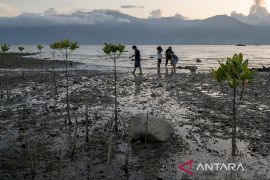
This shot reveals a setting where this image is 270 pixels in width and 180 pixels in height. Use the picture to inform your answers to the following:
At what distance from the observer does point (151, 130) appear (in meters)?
12.7

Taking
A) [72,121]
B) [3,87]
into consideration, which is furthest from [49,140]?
[3,87]

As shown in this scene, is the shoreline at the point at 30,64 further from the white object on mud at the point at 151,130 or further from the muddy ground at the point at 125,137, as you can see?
the white object on mud at the point at 151,130

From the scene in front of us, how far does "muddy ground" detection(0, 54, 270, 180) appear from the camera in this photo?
33.8ft

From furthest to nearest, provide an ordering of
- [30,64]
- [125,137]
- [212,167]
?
1. [30,64]
2. [125,137]
3. [212,167]

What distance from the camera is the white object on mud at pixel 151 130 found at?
498 inches

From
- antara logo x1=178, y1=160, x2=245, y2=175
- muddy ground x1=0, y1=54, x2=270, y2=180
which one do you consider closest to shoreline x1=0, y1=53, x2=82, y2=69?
muddy ground x1=0, y1=54, x2=270, y2=180

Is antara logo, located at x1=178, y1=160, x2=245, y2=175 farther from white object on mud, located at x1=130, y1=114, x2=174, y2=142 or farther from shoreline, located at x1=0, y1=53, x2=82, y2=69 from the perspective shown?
shoreline, located at x1=0, y1=53, x2=82, y2=69

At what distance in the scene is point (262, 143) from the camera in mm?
12641

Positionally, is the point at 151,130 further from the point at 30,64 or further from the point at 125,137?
the point at 30,64

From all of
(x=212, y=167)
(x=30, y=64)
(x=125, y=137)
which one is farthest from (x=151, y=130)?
(x=30, y=64)

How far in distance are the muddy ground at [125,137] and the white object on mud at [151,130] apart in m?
0.29

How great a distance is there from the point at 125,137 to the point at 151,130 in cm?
127

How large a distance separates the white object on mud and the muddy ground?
0.29m

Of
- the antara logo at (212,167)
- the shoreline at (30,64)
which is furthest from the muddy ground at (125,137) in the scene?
the shoreline at (30,64)
